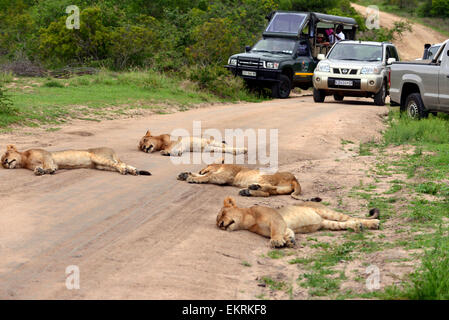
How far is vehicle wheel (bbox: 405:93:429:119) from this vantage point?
14.9 metres

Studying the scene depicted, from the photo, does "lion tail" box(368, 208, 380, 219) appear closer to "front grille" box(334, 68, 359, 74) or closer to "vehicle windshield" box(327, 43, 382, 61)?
"front grille" box(334, 68, 359, 74)

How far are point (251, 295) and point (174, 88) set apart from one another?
15.7 m

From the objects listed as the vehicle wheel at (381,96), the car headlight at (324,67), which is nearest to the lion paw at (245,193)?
the car headlight at (324,67)

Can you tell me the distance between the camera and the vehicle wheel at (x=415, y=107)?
49.0 feet

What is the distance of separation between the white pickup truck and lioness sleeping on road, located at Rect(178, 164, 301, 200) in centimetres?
647

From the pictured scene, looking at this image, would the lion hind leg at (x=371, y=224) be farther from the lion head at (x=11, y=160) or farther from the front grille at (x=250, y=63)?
the front grille at (x=250, y=63)

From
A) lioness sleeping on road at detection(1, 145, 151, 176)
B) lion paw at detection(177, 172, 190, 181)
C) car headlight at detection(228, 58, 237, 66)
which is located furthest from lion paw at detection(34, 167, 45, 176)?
car headlight at detection(228, 58, 237, 66)

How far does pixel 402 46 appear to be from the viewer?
42.4 metres

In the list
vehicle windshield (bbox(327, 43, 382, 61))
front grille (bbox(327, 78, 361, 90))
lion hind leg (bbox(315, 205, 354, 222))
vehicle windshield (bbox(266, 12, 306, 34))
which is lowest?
lion hind leg (bbox(315, 205, 354, 222))

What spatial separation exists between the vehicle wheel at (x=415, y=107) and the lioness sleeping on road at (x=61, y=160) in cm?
→ 761

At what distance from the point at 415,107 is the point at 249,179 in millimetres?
7515

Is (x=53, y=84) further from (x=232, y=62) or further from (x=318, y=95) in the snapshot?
(x=318, y=95)

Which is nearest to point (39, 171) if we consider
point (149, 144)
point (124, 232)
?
point (149, 144)
